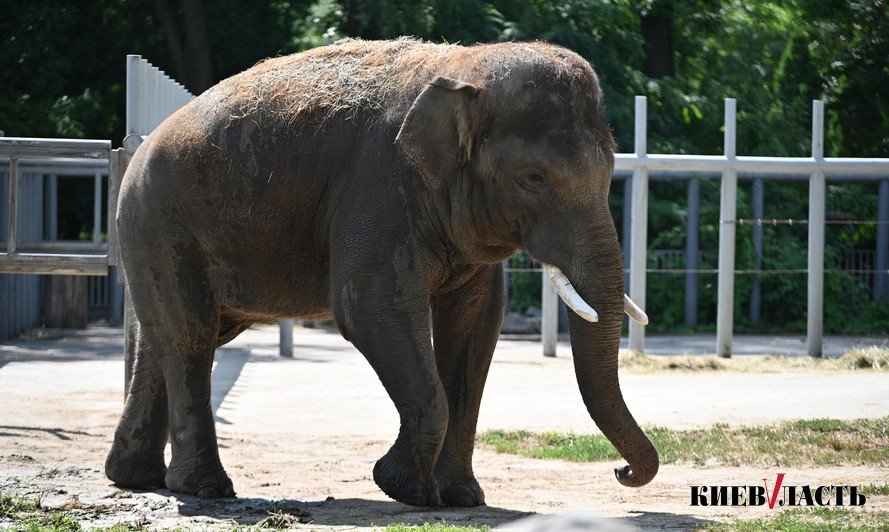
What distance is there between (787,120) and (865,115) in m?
1.65

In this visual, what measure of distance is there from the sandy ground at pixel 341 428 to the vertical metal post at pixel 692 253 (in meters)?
5.31

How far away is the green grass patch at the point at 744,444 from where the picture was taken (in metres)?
8.84

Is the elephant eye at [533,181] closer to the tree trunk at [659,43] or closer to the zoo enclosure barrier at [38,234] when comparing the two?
the zoo enclosure barrier at [38,234]

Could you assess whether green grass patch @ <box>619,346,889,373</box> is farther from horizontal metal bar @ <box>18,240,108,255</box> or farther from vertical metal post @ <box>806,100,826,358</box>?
horizontal metal bar @ <box>18,240,108,255</box>

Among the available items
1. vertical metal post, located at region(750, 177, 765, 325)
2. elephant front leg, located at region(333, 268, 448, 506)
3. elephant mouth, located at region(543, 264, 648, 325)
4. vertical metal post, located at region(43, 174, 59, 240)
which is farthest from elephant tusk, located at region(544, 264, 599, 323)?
vertical metal post, located at region(750, 177, 765, 325)

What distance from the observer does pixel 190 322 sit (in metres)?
7.71

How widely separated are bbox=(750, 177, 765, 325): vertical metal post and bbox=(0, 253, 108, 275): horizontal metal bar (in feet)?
45.8

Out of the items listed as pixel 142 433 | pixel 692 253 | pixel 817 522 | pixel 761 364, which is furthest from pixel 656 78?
pixel 817 522

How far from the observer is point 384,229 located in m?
7.00

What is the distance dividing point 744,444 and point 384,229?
369 cm

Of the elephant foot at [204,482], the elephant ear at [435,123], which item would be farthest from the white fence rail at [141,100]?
the elephant ear at [435,123]

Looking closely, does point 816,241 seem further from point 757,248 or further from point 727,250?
point 757,248

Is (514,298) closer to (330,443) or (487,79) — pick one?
(330,443)

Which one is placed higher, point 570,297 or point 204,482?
point 570,297
